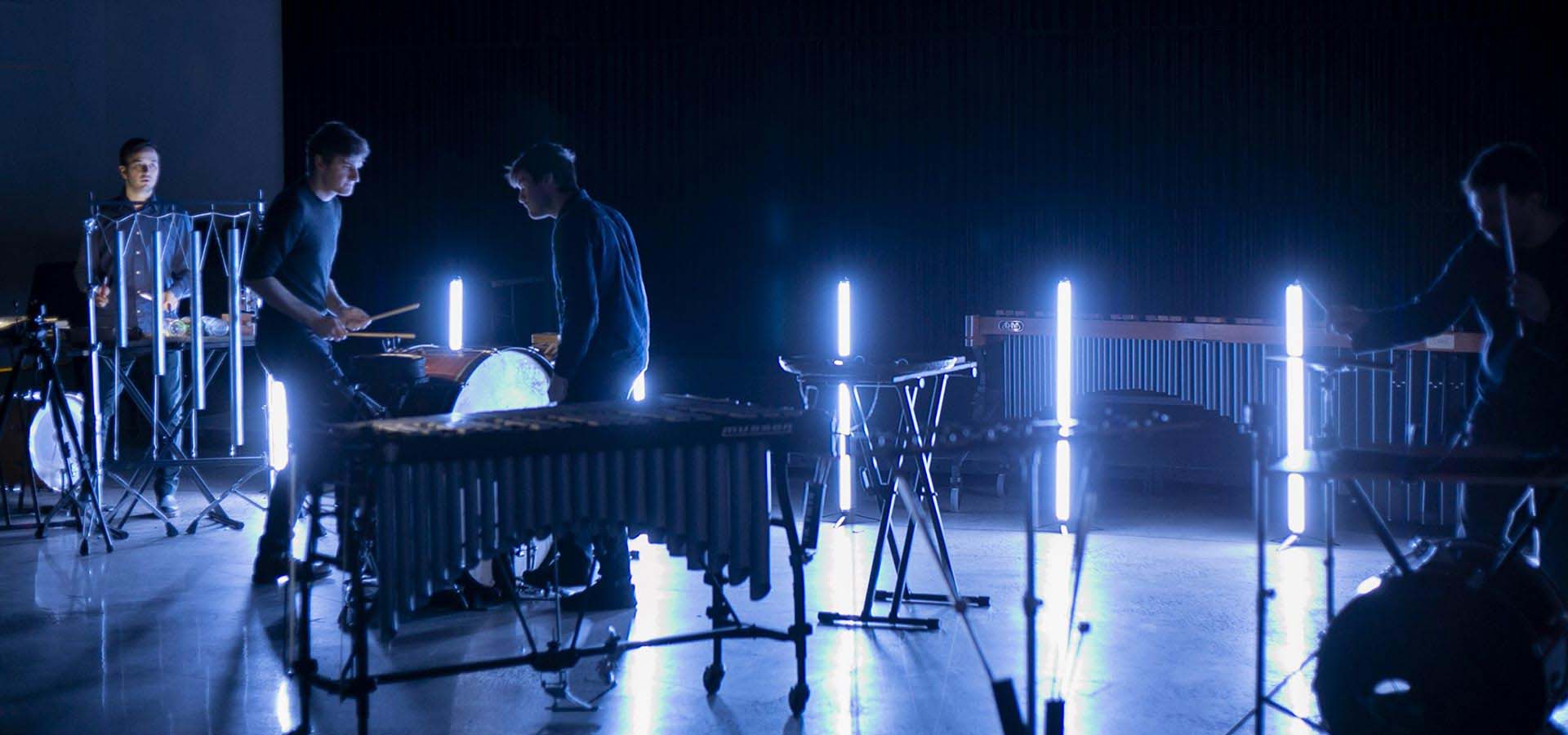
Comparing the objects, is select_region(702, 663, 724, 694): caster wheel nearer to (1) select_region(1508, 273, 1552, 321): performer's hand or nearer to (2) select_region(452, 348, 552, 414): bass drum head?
(2) select_region(452, 348, 552, 414): bass drum head

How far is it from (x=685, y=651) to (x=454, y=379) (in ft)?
4.50

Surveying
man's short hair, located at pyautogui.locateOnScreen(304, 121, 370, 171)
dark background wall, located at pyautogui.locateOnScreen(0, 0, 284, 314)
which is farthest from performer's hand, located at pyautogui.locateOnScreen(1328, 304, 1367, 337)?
dark background wall, located at pyautogui.locateOnScreen(0, 0, 284, 314)

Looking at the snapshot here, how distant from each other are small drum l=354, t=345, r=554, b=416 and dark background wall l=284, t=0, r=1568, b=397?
227 centimetres

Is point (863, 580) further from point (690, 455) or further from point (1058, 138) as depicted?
point (1058, 138)

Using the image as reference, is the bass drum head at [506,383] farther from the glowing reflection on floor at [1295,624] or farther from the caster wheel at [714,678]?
the glowing reflection on floor at [1295,624]

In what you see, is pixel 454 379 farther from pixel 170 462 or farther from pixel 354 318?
pixel 170 462

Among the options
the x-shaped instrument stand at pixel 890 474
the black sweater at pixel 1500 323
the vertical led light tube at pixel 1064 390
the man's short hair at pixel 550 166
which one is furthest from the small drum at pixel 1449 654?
the vertical led light tube at pixel 1064 390

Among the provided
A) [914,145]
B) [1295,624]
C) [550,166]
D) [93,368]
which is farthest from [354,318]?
[914,145]

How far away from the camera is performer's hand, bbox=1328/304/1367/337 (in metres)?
4.31

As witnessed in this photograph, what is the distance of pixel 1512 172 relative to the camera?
13.3ft

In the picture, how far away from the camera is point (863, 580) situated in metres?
6.02

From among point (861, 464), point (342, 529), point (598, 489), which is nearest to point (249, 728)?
point (342, 529)

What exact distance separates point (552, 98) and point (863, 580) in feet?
15.0

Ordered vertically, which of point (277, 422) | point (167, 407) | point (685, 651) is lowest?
point (685, 651)
